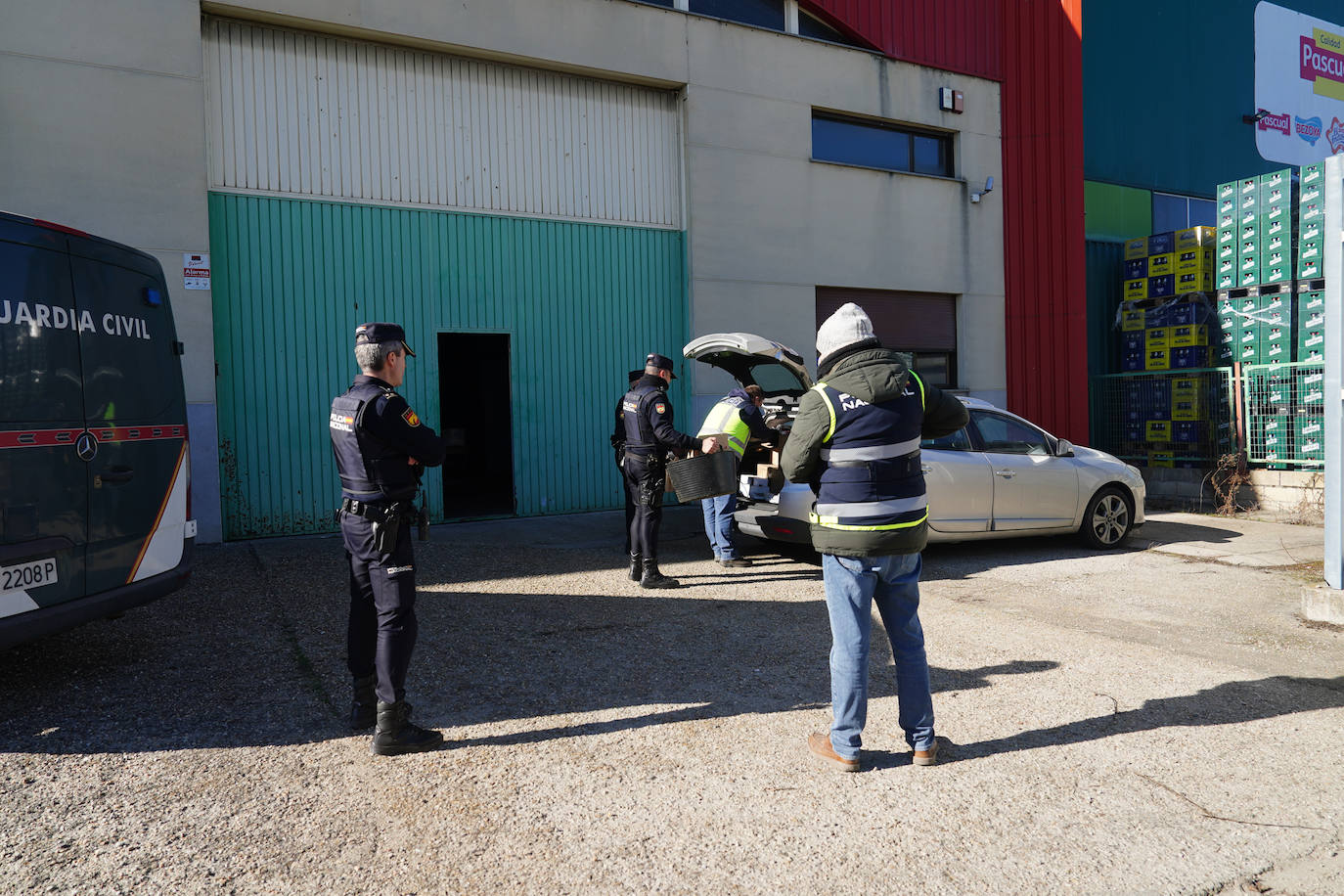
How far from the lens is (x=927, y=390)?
389 centimetres

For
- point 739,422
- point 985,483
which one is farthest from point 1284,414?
point 739,422

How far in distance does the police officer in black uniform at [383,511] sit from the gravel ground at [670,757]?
0.93ft

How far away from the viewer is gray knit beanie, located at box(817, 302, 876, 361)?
3715mm

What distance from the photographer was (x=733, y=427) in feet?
22.7

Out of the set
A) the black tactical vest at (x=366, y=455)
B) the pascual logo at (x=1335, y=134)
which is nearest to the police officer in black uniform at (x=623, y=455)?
the black tactical vest at (x=366, y=455)

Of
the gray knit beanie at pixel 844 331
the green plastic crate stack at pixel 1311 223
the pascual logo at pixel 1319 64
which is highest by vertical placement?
the pascual logo at pixel 1319 64

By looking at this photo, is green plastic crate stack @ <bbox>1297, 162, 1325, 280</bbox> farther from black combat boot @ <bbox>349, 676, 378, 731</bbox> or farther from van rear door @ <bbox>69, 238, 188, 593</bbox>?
van rear door @ <bbox>69, 238, 188, 593</bbox>

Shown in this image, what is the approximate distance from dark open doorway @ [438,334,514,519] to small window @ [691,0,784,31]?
5.33 m

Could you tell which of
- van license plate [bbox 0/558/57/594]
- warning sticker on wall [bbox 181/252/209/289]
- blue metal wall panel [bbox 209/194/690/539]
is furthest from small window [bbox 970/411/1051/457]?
warning sticker on wall [bbox 181/252/209/289]

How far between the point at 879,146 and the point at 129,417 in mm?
11546

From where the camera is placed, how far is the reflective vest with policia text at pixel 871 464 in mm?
3613

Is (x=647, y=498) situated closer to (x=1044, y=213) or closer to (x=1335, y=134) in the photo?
(x=1044, y=213)

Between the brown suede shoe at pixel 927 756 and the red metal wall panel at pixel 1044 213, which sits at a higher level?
the red metal wall panel at pixel 1044 213

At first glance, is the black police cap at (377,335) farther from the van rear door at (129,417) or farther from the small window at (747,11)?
the small window at (747,11)
